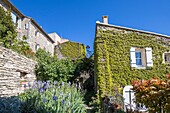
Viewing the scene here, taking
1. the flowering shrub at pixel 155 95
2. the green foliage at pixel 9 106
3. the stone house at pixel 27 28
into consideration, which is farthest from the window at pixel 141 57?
the stone house at pixel 27 28

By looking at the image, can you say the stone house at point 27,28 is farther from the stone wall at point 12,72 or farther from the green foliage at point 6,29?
the stone wall at point 12,72

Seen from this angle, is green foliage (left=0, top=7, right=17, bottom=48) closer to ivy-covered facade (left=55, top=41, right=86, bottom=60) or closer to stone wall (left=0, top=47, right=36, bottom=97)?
stone wall (left=0, top=47, right=36, bottom=97)

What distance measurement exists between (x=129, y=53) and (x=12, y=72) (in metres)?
6.36

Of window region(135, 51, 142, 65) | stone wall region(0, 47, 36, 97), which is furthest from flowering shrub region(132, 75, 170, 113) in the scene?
stone wall region(0, 47, 36, 97)

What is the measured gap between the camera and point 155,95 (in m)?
4.71

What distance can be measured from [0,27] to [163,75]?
10.5m

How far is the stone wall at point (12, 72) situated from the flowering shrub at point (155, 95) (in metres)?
5.67

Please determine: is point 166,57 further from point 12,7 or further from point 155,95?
point 12,7

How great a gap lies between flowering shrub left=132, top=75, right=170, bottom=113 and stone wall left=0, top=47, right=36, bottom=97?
18.6 ft

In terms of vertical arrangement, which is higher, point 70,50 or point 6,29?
point 6,29

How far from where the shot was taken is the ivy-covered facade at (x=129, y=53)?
10.0 metres

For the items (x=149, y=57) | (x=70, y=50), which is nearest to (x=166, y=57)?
(x=149, y=57)

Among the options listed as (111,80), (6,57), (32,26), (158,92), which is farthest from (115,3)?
(32,26)

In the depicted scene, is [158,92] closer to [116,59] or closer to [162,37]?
[116,59]
